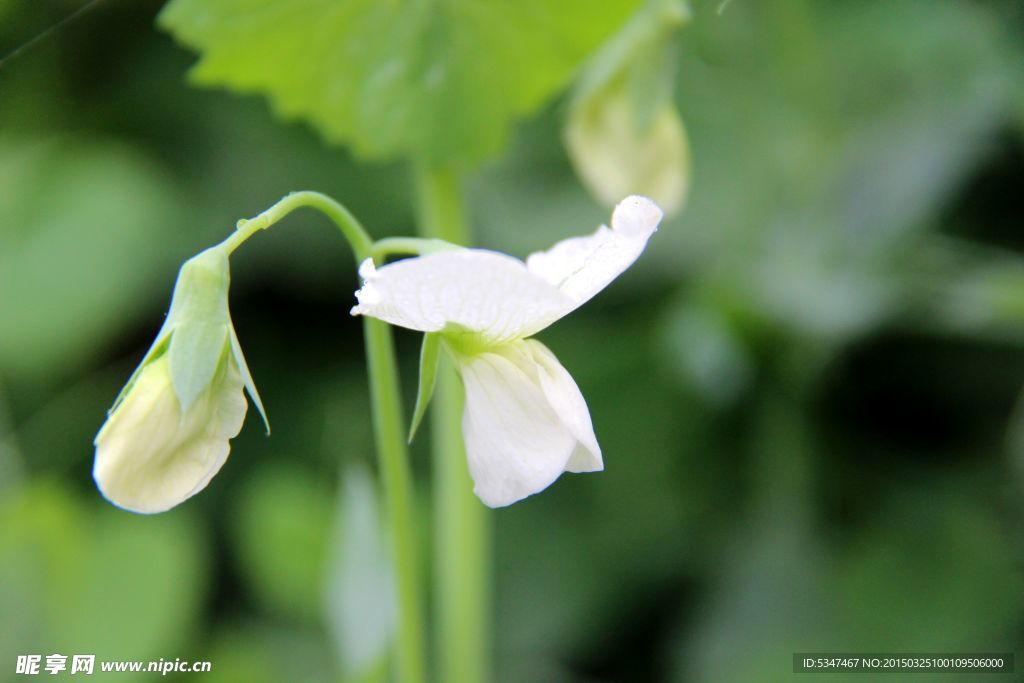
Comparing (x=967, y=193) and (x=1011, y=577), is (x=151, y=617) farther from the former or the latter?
(x=967, y=193)

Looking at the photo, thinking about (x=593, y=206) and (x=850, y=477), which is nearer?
(x=850, y=477)

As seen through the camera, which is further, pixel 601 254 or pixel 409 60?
pixel 409 60

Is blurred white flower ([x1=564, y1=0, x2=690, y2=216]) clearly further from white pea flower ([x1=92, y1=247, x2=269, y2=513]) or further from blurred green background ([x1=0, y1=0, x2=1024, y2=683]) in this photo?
white pea flower ([x1=92, y1=247, x2=269, y2=513])

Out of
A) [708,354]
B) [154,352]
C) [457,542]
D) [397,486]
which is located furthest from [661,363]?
[154,352]

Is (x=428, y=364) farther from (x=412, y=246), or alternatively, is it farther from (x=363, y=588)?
(x=363, y=588)

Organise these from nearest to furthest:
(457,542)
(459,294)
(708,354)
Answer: (459,294) < (457,542) < (708,354)

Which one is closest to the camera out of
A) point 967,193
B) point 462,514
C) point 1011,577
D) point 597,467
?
point 597,467

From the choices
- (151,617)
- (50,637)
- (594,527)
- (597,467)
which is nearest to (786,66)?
(594,527)
